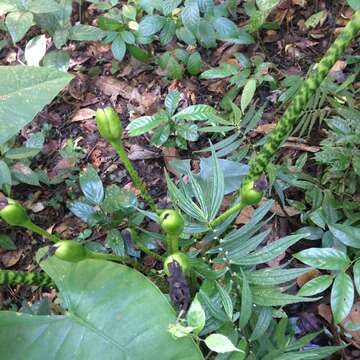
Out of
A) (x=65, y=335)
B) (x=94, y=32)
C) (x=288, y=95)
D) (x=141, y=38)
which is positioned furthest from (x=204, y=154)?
(x=65, y=335)

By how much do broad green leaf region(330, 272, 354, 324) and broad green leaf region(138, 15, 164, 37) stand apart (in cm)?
112

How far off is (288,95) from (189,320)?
3.14ft

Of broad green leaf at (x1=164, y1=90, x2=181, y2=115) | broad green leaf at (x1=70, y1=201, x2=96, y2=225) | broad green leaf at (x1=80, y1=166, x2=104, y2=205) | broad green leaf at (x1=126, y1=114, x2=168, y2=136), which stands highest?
broad green leaf at (x1=126, y1=114, x2=168, y2=136)

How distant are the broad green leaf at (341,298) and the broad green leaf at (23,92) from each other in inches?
26.2

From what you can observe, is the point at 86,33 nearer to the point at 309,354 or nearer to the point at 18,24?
the point at 18,24

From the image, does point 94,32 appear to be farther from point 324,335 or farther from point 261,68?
point 324,335

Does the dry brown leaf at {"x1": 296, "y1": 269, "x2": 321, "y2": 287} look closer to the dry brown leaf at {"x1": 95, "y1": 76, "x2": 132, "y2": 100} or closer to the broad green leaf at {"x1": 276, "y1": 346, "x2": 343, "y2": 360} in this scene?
the broad green leaf at {"x1": 276, "y1": 346, "x2": 343, "y2": 360}

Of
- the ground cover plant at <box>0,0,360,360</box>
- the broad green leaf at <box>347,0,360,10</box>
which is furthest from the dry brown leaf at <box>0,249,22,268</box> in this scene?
the broad green leaf at <box>347,0,360,10</box>

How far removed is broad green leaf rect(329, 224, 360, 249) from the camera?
111 centimetres

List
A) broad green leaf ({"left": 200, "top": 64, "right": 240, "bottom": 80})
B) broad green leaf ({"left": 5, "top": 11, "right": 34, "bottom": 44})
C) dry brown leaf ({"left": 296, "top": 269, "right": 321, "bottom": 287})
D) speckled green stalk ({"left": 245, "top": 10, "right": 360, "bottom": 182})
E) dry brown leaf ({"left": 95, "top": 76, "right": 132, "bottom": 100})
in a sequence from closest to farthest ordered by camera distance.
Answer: speckled green stalk ({"left": 245, "top": 10, "right": 360, "bottom": 182}) < dry brown leaf ({"left": 296, "top": 269, "right": 321, "bottom": 287}) < broad green leaf ({"left": 5, "top": 11, "right": 34, "bottom": 44}) < broad green leaf ({"left": 200, "top": 64, "right": 240, "bottom": 80}) < dry brown leaf ({"left": 95, "top": 76, "right": 132, "bottom": 100})

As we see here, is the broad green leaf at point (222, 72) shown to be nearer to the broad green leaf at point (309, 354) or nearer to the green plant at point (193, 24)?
the green plant at point (193, 24)

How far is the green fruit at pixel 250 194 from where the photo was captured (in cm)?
92

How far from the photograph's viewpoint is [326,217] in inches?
52.3

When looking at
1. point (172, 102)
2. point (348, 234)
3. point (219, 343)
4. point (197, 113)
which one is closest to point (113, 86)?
point (172, 102)
